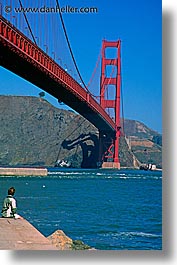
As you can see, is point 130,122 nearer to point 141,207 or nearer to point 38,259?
point 141,207

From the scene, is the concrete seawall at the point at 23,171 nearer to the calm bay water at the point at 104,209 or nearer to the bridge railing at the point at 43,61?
the calm bay water at the point at 104,209

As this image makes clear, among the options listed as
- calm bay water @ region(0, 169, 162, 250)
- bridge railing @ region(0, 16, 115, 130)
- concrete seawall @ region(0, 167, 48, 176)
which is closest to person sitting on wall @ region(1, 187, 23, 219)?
calm bay water @ region(0, 169, 162, 250)

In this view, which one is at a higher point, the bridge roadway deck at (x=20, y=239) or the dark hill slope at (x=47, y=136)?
the dark hill slope at (x=47, y=136)

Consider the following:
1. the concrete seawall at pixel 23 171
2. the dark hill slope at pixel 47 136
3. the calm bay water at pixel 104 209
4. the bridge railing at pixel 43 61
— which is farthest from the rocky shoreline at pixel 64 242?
the bridge railing at pixel 43 61

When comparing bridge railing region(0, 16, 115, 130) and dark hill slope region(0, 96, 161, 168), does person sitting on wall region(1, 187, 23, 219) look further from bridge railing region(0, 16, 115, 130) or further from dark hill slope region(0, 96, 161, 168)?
bridge railing region(0, 16, 115, 130)

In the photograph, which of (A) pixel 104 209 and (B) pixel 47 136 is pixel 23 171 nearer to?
(B) pixel 47 136

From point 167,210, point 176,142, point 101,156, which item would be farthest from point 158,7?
point 101,156
